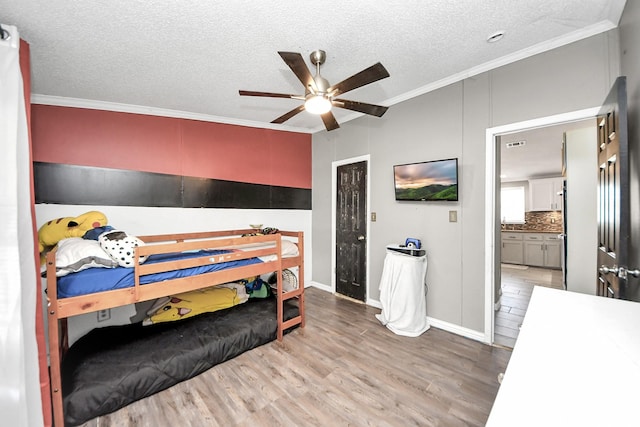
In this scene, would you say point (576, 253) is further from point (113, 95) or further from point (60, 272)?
point (113, 95)

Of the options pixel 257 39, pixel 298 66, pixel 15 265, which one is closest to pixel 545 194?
pixel 298 66

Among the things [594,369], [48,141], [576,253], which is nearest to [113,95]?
[48,141]

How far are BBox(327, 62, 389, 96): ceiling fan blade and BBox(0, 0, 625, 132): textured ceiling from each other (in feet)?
1.43

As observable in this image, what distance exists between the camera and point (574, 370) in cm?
61

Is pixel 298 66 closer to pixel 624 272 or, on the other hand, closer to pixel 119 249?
pixel 119 249

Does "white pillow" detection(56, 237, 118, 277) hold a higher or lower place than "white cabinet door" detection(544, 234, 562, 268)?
higher

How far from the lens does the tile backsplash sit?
6148 millimetres

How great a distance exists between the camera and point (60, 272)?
1.57 meters

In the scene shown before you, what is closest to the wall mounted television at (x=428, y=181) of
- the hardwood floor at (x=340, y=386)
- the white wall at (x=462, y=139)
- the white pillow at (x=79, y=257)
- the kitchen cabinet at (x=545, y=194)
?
the white wall at (x=462, y=139)

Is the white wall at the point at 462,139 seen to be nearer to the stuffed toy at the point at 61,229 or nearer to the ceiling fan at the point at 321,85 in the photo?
the ceiling fan at the point at 321,85

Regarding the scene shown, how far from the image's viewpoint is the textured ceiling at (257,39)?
161cm

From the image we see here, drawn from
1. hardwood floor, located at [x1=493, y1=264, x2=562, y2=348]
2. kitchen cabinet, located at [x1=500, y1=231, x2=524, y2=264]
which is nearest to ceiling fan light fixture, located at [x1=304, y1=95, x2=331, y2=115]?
hardwood floor, located at [x1=493, y1=264, x2=562, y2=348]

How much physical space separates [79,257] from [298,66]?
1.88 metres

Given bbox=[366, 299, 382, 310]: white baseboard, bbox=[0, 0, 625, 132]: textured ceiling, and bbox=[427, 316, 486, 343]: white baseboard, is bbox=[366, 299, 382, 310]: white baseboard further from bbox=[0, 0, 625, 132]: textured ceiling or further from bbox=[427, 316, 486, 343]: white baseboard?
bbox=[0, 0, 625, 132]: textured ceiling
